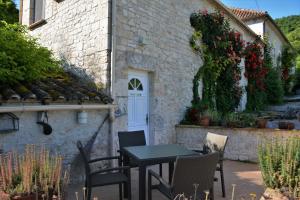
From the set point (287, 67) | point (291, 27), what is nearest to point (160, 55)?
point (287, 67)

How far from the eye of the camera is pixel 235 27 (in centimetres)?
1215

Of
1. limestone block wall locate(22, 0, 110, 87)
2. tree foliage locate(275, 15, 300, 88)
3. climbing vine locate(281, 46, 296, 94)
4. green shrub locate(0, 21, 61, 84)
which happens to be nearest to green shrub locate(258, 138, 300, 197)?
limestone block wall locate(22, 0, 110, 87)

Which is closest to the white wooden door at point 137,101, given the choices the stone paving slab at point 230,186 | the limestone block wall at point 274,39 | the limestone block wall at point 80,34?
the limestone block wall at point 80,34

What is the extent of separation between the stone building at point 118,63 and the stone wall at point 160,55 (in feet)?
0.07

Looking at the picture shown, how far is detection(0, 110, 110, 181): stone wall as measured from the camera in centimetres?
457

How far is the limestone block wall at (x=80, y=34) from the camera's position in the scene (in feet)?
20.9

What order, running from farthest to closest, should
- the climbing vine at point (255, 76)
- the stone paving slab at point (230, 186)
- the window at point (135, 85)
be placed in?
1. the climbing vine at point (255, 76)
2. the window at point (135, 85)
3. the stone paving slab at point (230, 186)

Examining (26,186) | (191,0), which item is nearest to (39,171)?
(26,186)

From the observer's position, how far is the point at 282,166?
327 cm

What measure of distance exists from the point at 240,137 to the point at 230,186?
231cm

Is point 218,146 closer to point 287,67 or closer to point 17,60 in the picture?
point 17,60

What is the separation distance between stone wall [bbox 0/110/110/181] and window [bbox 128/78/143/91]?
1.25 m

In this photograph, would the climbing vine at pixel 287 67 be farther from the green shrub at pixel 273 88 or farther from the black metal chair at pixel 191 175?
the black metal chair at pixel 191 175

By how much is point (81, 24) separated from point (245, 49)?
26.1 ft
